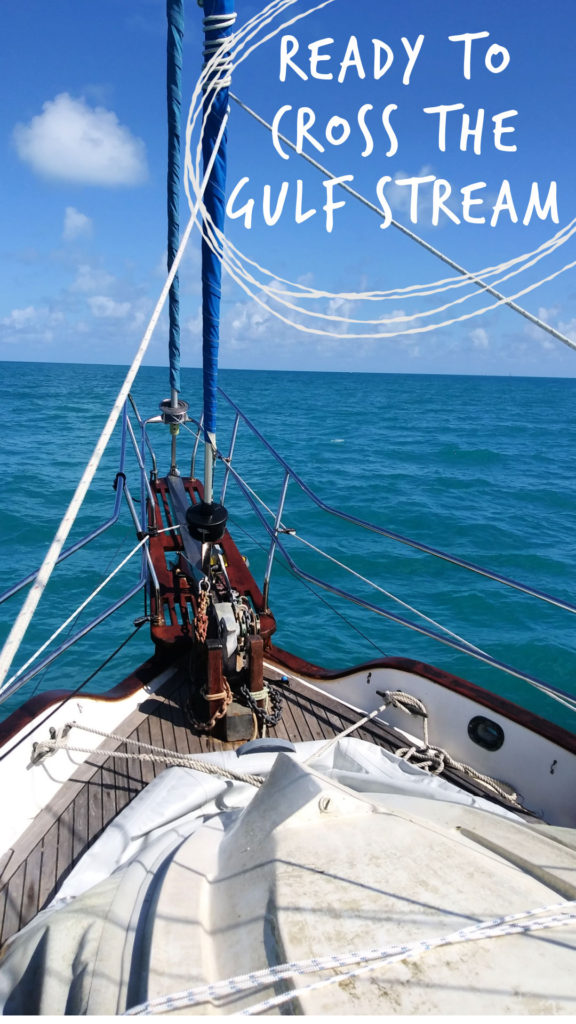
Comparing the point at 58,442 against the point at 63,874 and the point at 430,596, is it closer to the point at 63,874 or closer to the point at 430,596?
the point at 430,596

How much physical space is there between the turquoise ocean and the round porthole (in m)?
2.55

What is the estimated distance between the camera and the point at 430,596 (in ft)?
36.8

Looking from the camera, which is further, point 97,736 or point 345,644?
point 345,644

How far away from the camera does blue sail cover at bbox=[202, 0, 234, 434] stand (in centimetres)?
328

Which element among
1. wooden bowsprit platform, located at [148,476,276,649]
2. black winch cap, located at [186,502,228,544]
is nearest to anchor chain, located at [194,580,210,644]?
wooden bowsprit platform, located at [148,476,276,649]

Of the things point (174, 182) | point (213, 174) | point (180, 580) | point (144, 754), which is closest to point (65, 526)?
point (144, 754)

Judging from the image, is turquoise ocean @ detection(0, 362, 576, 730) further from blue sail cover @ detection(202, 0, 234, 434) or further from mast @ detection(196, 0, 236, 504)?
blue sail cover @ detection(202, 0, 234, 434)

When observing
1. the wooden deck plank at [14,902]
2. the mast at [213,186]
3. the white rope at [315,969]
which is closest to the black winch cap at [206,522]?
the mast at [213,186]

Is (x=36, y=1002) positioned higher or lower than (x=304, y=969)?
lower

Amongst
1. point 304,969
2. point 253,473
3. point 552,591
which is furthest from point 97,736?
point 253,473

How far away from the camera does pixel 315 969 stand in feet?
4.34

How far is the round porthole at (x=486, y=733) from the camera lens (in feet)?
13.0

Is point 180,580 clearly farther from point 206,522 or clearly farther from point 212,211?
point 212,211

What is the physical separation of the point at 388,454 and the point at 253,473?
8.13 meters
